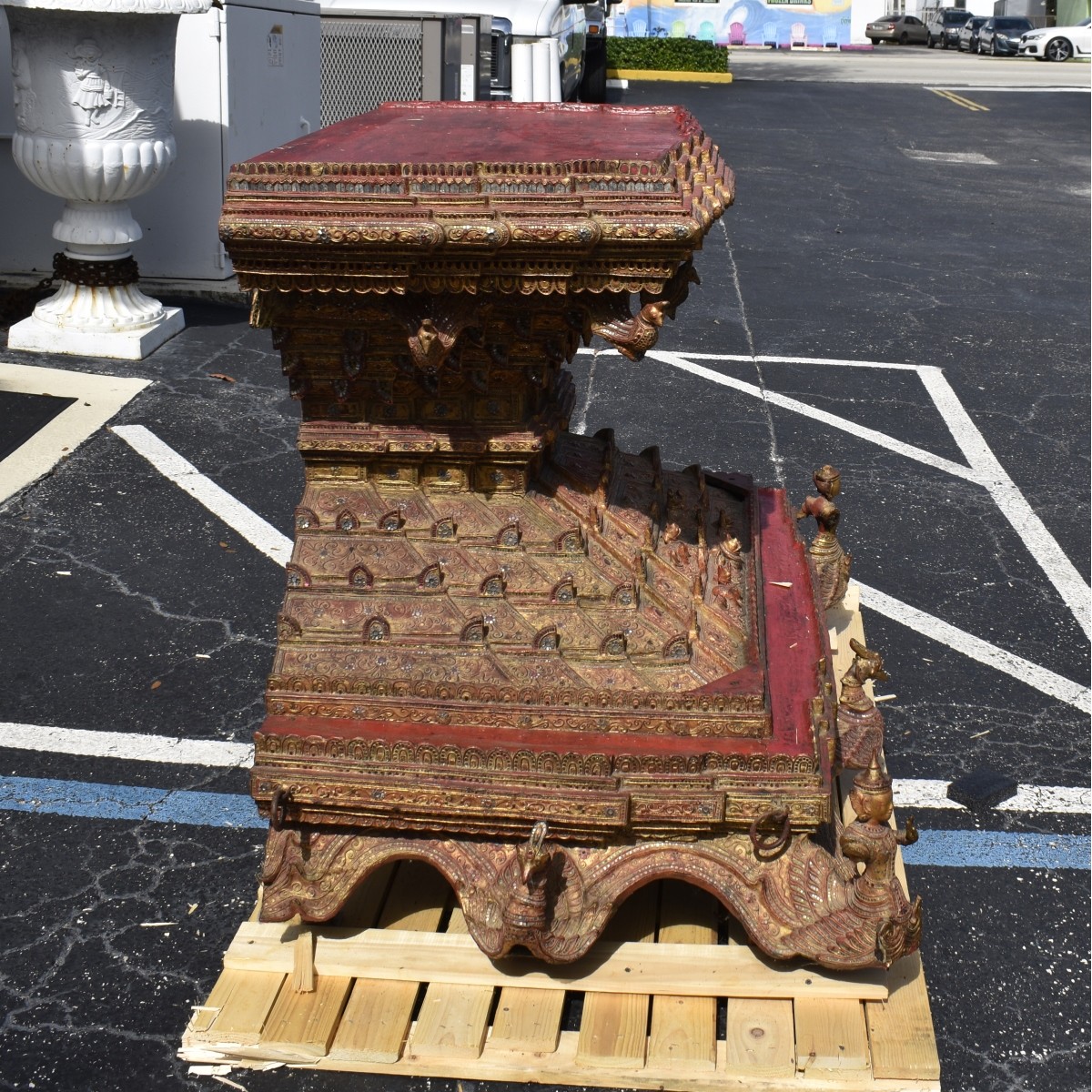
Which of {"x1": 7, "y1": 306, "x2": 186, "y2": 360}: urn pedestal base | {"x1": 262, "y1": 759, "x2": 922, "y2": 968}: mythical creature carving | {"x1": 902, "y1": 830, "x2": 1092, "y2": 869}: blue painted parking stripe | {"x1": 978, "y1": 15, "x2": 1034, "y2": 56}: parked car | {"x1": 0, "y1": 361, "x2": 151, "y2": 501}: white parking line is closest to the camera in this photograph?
{"x1": 262, "y1": 759, "x2": 922, "y2": 968}: mythical creature carving

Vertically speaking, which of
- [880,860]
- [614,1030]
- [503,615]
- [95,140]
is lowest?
[614,1030]

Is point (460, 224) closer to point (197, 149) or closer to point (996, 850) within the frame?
point (996, 850)

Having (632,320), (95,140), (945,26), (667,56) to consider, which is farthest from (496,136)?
(945,26)

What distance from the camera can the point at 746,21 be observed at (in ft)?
142

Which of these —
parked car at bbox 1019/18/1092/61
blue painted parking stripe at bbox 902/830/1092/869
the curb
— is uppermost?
parked car at bbox 1019/18/1092/61

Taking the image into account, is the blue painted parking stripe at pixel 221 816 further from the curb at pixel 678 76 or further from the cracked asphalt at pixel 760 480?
the curb at pixel 678 76

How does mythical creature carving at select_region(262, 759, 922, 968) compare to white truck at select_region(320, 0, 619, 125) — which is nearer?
mythical creature carving at select_region(262, 759, 922, 968)

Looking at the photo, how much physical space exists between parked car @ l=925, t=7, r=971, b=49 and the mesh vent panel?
113 ft

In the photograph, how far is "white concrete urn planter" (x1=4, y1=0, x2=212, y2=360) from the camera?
6.97 meters

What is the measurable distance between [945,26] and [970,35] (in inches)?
107

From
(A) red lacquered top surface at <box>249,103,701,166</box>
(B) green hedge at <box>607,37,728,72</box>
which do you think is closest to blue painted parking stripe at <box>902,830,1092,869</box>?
(A) red lacquered top surface at <box>249,103,701,166</box>

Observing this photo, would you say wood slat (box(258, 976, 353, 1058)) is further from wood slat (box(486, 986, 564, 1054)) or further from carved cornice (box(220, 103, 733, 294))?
carved cornice (box(220, 103, 733, 294))

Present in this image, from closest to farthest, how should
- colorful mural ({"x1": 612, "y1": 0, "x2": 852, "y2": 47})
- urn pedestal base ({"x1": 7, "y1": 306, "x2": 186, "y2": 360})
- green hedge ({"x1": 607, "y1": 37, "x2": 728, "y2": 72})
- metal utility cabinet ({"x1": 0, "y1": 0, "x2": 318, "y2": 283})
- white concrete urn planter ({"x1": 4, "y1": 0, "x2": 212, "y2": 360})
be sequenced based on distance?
white concrete urn planter ({"x1": 4, "y1": 0, "x2": 212, "y2": 360}), urn pedestal base ({"x1": 7, "y1": 306, "x2": 186, "y2": 360}), metal utility cabinet ({"x1": 0, "y1": 0, "x2": 318, "y2": 283}), green hedge ({"x1": 607, "y1": 37, "x2": 728, "y2": 72}), colorful mural ({"x1": 612, "y1": 0, "x2": 852, "y2": 47})

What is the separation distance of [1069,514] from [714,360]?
266 cm
